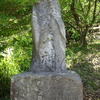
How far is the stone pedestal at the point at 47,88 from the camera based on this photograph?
7.26 feet

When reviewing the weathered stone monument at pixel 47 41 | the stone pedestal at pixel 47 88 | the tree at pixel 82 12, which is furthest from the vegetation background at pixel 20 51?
the stone pedestal at pixel 47 88

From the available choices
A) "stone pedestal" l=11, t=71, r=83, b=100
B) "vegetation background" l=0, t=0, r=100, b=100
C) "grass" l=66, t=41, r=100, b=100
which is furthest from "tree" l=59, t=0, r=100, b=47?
"stone pedestal" l=11, t=71, r=83, b=100

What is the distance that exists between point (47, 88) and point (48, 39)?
894mm

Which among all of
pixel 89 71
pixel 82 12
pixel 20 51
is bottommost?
pixel 89 71

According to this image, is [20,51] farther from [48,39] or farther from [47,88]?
[47,88]

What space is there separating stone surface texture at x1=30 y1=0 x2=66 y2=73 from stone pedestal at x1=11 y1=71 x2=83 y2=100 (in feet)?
1.16

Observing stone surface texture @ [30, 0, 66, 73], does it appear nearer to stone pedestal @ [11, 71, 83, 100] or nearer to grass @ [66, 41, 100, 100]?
stone pedestal @ [11, 71, 83, 100]

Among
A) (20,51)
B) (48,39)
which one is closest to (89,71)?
(20,51)

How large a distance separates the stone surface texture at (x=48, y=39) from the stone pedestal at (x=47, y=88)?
0.35 m

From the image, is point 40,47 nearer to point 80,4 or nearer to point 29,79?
point 29,79

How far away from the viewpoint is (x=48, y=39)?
2.62m

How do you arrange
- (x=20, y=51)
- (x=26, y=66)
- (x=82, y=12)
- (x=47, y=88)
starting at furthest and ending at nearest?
(x=82, y=12) → (x=20, y=51) → (x=26, y=66) → (x=47, y=88)

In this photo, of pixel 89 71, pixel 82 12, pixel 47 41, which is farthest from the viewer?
pixel 82 12

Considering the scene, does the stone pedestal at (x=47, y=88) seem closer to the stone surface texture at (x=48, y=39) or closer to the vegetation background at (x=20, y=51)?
the stone surface texture at (x=48, y=39)
